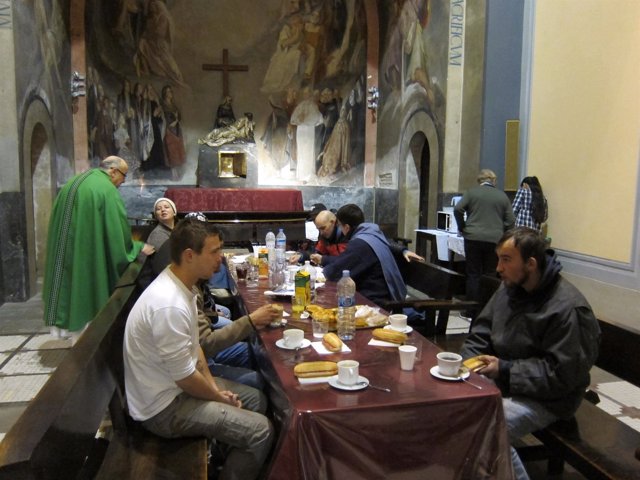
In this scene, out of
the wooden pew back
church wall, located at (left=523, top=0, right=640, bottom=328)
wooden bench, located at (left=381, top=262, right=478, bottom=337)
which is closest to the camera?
the wooden pew back

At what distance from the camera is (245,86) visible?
47.2ft

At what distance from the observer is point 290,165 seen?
14.4 meters

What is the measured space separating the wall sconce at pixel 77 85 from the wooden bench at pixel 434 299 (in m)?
9.79

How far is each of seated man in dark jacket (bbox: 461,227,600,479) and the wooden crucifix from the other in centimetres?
1256

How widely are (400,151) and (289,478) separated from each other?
1052 centimetres

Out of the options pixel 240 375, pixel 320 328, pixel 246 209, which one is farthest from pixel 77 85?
pixel 320 328

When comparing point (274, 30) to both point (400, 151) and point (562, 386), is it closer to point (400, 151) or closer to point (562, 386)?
point (400, 151)

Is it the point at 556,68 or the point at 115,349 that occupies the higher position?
the point at 556,68

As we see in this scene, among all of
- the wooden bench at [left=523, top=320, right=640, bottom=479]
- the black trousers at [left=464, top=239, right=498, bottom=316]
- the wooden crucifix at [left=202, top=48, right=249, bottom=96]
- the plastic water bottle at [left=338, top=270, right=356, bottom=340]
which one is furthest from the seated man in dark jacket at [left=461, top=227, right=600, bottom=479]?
the wooden crucifix at [left=202, top=48, right=249, bottom=96]

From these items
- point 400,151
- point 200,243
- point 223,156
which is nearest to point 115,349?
point 200,243

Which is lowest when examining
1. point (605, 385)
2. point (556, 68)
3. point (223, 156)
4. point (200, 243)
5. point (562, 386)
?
point (605, 385)

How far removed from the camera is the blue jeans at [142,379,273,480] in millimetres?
2387

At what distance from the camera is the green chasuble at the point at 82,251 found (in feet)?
16.0

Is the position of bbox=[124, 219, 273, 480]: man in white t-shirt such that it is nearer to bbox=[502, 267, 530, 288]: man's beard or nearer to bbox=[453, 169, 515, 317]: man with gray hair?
bbox=[502, 267, 530, 288]: man's beard
